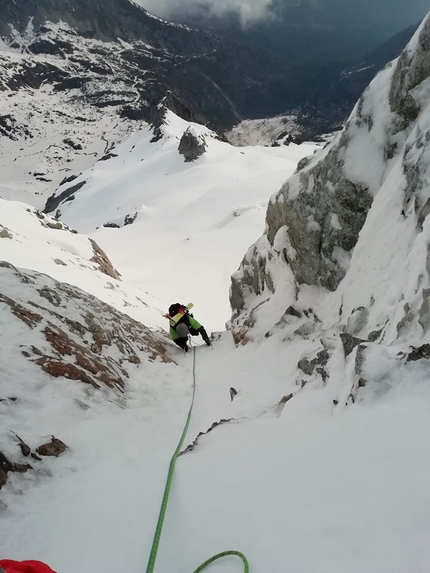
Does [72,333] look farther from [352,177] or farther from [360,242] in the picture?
[352,177]

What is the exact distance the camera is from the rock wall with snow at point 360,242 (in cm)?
469

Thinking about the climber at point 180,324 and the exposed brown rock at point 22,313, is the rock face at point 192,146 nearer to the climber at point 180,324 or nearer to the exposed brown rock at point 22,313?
the climber at point 180,324

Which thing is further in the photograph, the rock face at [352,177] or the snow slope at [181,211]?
the snow slope at [181,211]

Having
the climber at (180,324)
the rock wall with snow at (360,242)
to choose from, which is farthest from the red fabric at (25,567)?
the climber at (180,324)

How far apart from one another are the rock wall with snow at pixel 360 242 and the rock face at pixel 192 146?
46.0 meters

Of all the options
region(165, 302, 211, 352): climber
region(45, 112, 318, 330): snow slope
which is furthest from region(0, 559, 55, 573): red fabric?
region(45, 112, 318, 330): snow slope

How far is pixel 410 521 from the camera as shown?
87.9 inches

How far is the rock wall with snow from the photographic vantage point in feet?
15.4

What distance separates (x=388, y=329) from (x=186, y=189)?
136 ft

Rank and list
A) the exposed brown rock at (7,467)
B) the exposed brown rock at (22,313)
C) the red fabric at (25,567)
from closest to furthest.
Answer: the red fabric at (25,567)
the exposed brown rock at (7,467)
the exposed brown rock at (22,313)

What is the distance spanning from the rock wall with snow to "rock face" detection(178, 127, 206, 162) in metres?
46.0

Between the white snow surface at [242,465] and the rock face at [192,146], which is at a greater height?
the rock face at [192,146]

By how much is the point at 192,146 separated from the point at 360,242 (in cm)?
5082

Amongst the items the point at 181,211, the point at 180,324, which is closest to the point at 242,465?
the point at 180,324
